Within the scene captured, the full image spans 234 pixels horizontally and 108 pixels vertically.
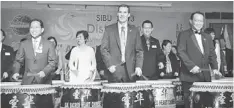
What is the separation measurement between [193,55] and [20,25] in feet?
16.9

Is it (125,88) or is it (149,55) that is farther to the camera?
(149,55)

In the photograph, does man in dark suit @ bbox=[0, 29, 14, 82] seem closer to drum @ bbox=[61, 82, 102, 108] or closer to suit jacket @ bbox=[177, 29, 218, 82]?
drum @ bbox=[61, 82, 102, 108]

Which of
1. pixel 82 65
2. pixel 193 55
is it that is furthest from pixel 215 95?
pixel 82 65

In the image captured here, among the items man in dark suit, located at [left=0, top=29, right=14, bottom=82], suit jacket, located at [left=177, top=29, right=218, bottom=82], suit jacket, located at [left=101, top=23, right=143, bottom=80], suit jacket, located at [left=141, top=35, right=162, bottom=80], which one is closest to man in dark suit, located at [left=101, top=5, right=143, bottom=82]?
suit jacket, located at [left=101, top=23, right=143, bottom=80]

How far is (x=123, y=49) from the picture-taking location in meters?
3.46

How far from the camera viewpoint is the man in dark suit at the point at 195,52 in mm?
3371

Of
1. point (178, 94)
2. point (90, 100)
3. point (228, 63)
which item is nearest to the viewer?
point (90, 100)

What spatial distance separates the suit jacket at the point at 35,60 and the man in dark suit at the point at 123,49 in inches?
22.4

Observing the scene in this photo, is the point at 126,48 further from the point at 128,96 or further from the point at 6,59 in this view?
the point at 6,59

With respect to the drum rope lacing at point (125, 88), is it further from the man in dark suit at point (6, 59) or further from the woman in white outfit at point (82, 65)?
the man in dark suit at point (6, 59)

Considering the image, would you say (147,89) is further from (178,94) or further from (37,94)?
(178,94)

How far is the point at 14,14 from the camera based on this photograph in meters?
7.52

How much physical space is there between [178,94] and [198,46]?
117cm

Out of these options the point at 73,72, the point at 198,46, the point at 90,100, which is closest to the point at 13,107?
the point at 90,100
